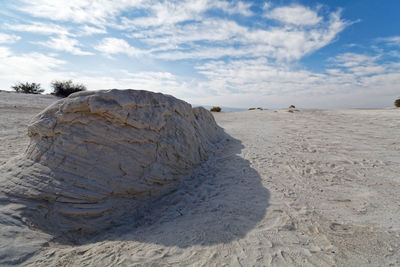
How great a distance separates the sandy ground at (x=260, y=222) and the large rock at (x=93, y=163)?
299mm

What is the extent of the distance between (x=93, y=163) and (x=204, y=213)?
81.6 inches

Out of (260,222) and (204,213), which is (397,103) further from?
(204,213)

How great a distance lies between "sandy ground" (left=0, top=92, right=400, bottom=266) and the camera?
7.30ft

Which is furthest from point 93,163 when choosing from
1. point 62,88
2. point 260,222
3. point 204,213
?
point 62,88

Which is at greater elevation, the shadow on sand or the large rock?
the large rock

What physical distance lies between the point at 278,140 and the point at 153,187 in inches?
191

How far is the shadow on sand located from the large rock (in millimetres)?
296

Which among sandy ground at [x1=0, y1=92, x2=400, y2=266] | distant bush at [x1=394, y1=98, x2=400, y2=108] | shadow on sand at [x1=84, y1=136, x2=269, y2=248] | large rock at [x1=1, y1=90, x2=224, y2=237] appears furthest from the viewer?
distant bush at [x1=394, y1=98, x2=400, y2=108]

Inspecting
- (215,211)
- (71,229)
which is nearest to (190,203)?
(215,211)

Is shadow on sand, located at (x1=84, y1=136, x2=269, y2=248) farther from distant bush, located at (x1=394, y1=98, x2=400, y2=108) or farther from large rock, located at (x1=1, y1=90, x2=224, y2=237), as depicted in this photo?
distant bush, located at (x1=394, y1=98, x2=400, y2=108)

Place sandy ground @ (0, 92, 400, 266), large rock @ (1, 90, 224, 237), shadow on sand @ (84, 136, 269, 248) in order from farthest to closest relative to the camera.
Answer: large rock @ (1, 90, 224, 237)
shadow on sand @ (84, 136, 269, 248)
sandy ground @ (0, 92, 400, 266)

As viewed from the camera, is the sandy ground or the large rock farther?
the large rock

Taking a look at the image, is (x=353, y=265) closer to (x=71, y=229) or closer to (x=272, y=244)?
(x=272, y=244)

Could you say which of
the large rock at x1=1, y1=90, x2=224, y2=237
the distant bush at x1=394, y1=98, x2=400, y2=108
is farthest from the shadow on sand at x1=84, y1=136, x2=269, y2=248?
the distant bush at x1=394, y1=98, x2=400, y2=108
